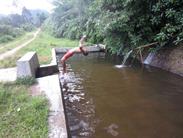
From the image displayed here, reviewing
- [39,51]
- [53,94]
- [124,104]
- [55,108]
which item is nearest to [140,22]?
[124,104]

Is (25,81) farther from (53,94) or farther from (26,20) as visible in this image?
(26,20)

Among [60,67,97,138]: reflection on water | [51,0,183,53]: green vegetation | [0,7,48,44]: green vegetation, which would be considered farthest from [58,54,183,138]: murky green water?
[0,7,48,44]: green vegetation

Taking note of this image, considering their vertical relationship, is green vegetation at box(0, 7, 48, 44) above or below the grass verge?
below

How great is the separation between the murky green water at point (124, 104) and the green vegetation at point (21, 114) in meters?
0.87

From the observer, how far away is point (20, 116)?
17.2 feet

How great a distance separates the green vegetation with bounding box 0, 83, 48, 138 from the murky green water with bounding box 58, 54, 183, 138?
0.87m

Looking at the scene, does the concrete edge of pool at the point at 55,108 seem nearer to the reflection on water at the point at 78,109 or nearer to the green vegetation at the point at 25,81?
the green vegetation at the point at 25,81

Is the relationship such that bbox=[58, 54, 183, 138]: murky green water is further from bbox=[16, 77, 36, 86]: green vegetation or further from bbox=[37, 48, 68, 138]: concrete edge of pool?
bbox=[16, 77, 36, 86]: green vegetation

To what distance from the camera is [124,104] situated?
275 inches

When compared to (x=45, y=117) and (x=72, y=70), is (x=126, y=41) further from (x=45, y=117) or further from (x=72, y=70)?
(x=45, y=117)

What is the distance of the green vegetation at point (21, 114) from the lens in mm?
4598

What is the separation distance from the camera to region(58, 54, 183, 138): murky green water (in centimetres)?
546

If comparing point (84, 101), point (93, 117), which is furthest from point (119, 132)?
point (84, 101)

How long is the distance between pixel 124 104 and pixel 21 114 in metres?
3.01
